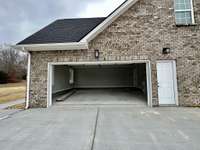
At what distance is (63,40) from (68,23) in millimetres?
3510

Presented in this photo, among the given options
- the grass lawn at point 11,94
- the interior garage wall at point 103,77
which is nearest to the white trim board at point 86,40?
the grass lawn at point 11,94

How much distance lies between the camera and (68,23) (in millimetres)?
10594

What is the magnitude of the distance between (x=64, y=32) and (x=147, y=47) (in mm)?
5051

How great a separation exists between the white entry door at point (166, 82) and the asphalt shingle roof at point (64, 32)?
4651mm

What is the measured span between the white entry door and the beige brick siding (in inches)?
9.4

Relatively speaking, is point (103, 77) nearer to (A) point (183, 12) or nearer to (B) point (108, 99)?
(B) point (108, 99)

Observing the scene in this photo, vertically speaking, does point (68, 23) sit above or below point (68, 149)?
above

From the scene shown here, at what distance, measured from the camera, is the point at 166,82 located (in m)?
7.55

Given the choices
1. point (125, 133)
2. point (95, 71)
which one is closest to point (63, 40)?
point (125, 133)

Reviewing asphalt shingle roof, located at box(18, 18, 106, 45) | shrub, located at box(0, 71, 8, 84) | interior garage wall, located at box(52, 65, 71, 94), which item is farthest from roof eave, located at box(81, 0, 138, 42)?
shrub, located at box(0, 71, 8, 84)

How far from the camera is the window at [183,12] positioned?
306 inches

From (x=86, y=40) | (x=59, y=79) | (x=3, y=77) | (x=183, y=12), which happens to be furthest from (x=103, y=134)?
(x=3, y=77)

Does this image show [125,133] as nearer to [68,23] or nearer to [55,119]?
[55,119]

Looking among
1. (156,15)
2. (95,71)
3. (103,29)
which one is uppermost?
(156,15)
